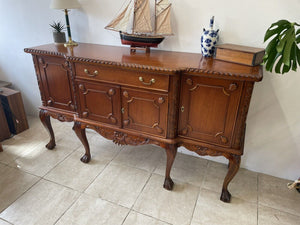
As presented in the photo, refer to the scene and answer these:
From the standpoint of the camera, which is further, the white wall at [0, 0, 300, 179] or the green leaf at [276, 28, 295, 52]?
the white wall at [0, 0, 300, 179]

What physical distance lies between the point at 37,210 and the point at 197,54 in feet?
5.07

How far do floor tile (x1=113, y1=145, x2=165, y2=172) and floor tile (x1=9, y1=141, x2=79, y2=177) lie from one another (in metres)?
0.49

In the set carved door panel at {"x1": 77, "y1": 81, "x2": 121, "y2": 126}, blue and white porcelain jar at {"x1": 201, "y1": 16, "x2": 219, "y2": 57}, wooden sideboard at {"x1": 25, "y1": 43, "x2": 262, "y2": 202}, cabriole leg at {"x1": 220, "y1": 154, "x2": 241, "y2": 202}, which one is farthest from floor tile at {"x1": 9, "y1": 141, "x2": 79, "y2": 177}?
blue and white porcelain jar at {"x1": 201, "y1": 16, "x2": 219, "y2": 57}

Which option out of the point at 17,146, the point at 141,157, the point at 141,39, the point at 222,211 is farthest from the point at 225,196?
the point at 17,146

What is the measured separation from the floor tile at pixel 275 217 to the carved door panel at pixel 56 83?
156cm

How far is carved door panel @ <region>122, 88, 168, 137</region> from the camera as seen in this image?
4.35 feet

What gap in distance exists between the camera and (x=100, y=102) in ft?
4.91

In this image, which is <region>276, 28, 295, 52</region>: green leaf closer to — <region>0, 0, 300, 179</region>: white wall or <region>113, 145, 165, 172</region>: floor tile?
<region>0, 0, 300, 179</region>: white wall

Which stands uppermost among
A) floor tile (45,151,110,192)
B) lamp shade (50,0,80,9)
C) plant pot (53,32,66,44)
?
lamp shade (50,0,80,9)

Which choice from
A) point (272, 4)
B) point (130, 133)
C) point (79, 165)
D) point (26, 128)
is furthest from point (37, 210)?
point (272, 4)

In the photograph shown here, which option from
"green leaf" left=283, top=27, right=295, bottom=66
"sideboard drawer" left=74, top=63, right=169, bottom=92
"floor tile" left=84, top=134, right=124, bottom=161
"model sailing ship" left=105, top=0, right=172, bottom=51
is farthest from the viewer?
"floor tile" left=84, top=134, right=124, bottom=161

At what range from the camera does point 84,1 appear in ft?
5.83

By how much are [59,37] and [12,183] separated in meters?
1.22

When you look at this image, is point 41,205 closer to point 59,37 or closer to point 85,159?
point 85,159
